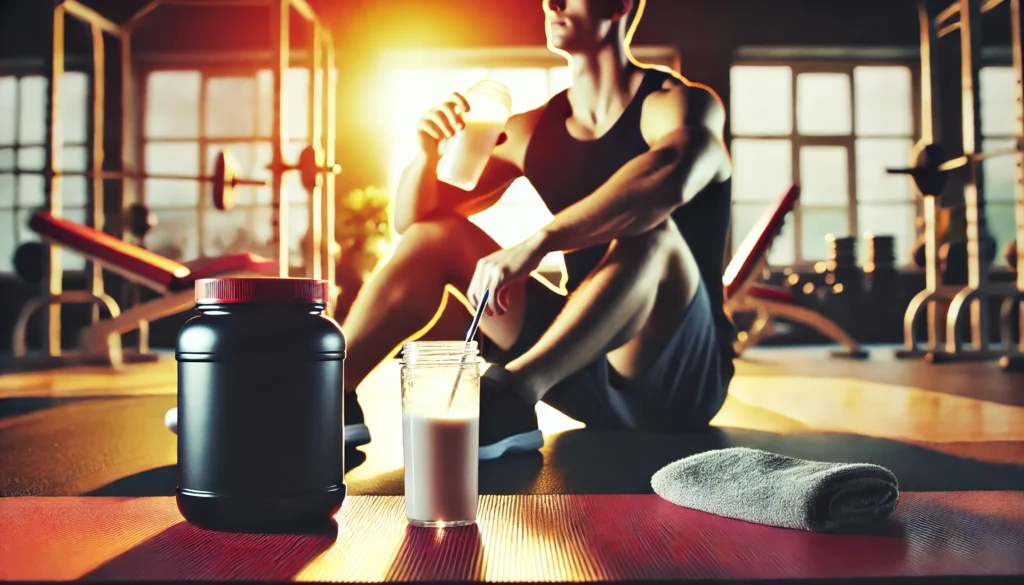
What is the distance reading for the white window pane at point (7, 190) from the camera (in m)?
6.93

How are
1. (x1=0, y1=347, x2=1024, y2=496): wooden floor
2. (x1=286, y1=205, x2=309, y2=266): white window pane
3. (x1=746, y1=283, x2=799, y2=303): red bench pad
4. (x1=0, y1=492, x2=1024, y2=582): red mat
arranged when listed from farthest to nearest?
1. (x1=286, y1=205, x2=309, y2=266): white window pane
2. (x1=746, y1=283, x2=799, y2=303): red bench pad
3. (x1=0, y1=347, x2=1024, y2=496): wooden floor
4. (x1=0, y1=492, x2=1024, y2=582): red mat

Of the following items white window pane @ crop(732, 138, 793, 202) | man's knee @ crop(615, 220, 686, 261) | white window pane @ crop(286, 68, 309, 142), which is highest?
white window pane @ crop(286, 68, 309, 142)

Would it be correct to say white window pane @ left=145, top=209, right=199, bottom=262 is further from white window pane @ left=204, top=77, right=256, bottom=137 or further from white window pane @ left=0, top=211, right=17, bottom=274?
white window pane @ left=0, top=211, right=17, bottom=274

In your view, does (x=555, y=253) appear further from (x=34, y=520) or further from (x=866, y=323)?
(x=866, y=323)

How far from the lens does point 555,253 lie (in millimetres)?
1900

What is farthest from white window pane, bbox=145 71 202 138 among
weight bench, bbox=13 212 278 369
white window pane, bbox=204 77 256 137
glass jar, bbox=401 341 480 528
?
glass jar, bbox=401 341 480 528

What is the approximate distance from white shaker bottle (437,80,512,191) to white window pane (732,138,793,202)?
5.42 m

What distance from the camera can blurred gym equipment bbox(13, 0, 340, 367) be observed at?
112 inches

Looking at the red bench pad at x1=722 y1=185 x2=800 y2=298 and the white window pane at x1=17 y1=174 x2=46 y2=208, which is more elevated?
the white window pane at x1=17 y1=174 x2=46 y2=208

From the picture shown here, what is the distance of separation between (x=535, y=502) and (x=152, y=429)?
1285 millimetres

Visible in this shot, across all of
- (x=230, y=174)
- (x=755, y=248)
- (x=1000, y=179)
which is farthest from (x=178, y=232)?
(x=1000, y=179)

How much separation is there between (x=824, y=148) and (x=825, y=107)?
342 mm

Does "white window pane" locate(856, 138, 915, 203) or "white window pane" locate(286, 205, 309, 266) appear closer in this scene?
"white window pane" locate(286, 205, 309, 266)

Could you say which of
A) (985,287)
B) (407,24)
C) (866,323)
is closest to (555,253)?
(407,24)
